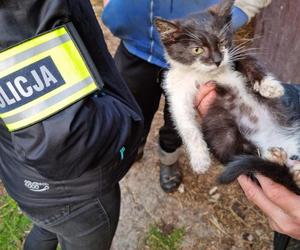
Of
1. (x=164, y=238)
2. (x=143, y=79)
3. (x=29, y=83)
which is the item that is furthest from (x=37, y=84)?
(x=164, y=238)

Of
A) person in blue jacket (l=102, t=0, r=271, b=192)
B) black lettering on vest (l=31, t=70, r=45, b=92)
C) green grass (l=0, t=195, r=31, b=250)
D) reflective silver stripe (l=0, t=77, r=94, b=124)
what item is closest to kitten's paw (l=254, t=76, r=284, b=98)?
person in blue jacket (l=102, t=0, r=271, b=192)

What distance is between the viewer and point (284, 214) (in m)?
1.54

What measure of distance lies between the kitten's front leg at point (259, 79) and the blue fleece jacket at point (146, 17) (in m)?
0.28

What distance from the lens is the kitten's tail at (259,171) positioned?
150cm

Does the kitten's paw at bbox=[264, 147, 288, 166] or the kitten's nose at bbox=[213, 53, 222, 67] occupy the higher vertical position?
the kitten's nose at bbox=[213, 53, 222, 67]

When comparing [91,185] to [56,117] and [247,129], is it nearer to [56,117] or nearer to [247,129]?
[56,117]

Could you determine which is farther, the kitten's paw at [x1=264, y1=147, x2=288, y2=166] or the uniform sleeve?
the uniform sleeve

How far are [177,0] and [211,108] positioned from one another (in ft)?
1.98

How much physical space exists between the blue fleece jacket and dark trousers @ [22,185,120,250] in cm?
81

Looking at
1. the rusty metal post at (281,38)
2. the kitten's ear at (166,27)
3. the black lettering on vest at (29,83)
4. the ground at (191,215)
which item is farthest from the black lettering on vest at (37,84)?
the rusty metal post at (281,38)

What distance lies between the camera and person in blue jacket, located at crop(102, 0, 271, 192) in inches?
85.7

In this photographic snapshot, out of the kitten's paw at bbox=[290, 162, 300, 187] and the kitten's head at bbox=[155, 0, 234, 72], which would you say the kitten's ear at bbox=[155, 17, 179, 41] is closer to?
the kitten's head at bbox=[155, 0, 234, 72]

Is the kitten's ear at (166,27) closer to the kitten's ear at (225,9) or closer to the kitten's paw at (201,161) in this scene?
the kitten's ear at (225,9)

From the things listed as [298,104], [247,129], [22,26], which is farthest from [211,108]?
[22,26]
